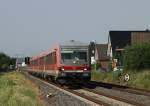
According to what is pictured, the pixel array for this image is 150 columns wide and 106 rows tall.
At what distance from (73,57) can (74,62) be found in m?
0.55

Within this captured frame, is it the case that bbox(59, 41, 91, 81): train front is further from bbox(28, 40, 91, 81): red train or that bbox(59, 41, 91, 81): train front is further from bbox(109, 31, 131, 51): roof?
bbox(109, 31, 131, 51): roof

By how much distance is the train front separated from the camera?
3125 centimetres

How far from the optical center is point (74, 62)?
1235 inches

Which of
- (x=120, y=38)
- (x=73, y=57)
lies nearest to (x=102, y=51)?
(x=120, y=38)

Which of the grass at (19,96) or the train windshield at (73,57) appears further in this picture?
the train windshield at (73,57)

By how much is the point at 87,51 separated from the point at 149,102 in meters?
12.0

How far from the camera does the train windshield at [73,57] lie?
31516 millimetres

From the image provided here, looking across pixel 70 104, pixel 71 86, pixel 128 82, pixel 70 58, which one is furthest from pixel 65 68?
pixel 70 104

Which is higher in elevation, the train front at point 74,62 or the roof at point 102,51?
the roof at point 102,51

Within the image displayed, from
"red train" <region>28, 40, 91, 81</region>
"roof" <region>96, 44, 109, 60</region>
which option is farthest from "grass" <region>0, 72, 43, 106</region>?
"roof" <region>96, 44, 109, 60</region>

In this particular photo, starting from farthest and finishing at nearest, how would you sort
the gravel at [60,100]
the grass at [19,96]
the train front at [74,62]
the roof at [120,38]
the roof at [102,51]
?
the roof at [102,51] < the roof at [120,38] < the train front at [74,62] < the gravel at [60,100] < the grass at [19,96]

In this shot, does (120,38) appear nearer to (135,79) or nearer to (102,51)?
(102,51)

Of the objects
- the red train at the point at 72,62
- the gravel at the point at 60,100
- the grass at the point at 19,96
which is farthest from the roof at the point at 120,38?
the gravel at the point at 60,100

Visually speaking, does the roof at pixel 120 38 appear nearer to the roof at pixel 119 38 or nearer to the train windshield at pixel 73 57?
the roof at pixel 119 38
